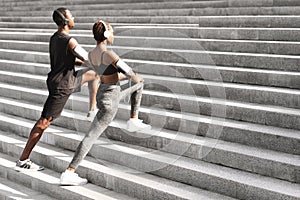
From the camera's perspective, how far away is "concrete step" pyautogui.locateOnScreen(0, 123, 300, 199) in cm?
398

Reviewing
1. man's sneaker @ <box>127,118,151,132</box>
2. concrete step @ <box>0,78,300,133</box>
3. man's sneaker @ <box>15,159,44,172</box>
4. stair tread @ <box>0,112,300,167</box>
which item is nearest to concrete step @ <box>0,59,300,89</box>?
concrete step @ <box>0,78,300,133</box>

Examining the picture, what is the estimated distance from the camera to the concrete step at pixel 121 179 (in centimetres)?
431

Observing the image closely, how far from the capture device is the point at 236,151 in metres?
4.51

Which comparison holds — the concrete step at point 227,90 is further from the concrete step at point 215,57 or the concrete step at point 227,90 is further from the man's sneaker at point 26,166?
the man's sneaker at point 26,166

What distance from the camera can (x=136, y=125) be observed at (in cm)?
538

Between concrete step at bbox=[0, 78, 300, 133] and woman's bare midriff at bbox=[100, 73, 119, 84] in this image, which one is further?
concrete step at bbox=[0, 78, 300, 133]

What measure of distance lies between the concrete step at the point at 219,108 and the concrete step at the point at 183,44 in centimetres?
121

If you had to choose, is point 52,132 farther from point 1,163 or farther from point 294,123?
point 294,123

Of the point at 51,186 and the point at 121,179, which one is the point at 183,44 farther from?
the point at 51,186

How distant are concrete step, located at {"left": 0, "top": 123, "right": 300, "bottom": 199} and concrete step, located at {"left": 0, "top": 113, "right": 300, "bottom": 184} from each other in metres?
0.05

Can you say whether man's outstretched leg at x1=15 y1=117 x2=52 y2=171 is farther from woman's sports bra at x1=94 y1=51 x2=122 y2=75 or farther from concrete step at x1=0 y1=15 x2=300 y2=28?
concrete step at x1=0 y1=15 x2=300 y2=28

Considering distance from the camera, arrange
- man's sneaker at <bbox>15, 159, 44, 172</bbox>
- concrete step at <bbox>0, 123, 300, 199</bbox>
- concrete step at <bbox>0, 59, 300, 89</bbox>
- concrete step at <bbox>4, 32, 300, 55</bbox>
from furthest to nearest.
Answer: concrete step at <bbox>4, 32, 300, 55</bbox> → man's sneaker at <bbox>15, 159, 44, 172</bbox> → concrete step at <bbox>0, 59, 300, 89</bbox> → concrete step at <bbox>0, 123, 300, 199</bbox>

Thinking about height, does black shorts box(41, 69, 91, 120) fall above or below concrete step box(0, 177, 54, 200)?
above

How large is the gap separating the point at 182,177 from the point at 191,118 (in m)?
1.01
